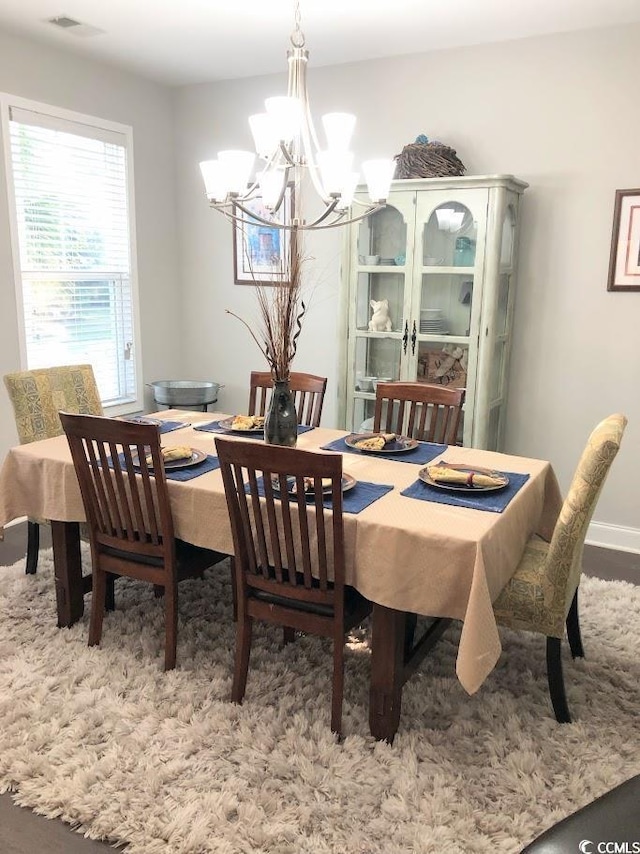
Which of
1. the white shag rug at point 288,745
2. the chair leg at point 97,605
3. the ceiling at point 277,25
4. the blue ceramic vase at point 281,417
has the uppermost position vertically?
the ceiling at point 277,25

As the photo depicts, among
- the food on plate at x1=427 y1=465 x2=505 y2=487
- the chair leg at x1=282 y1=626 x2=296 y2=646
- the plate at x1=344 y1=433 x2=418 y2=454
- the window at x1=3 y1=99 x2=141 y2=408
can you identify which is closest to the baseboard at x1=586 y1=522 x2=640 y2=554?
the plate at x1=344 y1=433 x2=418 y2=454

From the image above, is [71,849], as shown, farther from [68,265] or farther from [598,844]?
[68,265]

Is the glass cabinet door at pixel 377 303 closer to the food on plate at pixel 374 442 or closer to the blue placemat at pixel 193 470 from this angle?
the food on plate at pixel 374 442

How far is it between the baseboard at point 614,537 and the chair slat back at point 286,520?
2.20 meters

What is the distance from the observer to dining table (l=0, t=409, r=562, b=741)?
6.38 ft

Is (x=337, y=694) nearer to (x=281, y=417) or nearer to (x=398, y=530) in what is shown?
(x=398, y=530)

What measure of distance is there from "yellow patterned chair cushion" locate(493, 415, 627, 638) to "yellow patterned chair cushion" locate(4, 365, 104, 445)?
2.12m

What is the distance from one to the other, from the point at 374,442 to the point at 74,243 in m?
2.48

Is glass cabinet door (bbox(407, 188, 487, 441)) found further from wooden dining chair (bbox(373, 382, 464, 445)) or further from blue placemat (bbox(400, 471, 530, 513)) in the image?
blue placemat (bbox(400, 471, 530, 513))

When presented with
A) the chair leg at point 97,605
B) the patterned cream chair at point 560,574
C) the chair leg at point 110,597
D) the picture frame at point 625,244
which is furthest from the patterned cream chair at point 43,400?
the picture frame at point 625,244

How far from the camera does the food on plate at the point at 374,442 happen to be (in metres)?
2.71

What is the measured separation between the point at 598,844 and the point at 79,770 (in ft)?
4.63

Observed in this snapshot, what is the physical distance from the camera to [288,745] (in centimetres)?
211

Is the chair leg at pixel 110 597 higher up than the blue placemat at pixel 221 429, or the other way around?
the blue placemat at pixel 221 429
